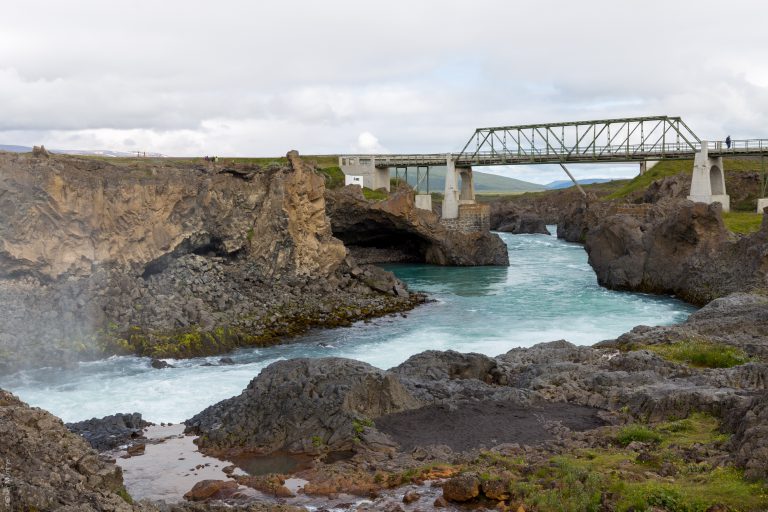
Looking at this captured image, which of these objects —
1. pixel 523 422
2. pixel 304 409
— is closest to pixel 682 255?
pixel 523 422


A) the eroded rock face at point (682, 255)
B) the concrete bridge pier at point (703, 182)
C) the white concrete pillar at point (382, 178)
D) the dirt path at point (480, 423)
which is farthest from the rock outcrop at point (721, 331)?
the white concrete pillar at point (382, 178)

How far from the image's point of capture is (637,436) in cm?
2105

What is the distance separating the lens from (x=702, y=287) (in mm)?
51625

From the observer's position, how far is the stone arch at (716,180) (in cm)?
7881

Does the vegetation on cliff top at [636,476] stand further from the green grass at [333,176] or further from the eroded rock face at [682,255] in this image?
the green grass at [333,176]

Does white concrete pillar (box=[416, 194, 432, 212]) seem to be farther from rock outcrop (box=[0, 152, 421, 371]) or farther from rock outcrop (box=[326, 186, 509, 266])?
rock outcrop (box=[0, 152, 421, 371])

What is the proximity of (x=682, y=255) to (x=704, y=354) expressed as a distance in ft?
89.8

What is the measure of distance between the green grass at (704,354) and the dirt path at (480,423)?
7.14 m

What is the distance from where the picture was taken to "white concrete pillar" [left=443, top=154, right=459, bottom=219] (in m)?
89.3

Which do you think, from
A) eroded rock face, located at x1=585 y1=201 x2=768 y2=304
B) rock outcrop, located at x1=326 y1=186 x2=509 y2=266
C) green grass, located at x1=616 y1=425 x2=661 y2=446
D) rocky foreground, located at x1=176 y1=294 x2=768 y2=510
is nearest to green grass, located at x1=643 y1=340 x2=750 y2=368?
rocky foreground, located at x1=176 y1=294 x2=768 y2=510

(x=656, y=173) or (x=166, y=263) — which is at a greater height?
(x=656, y=173)

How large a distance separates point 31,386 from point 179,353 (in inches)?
280

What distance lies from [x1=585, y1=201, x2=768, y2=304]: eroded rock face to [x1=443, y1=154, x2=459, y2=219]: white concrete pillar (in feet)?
89.5

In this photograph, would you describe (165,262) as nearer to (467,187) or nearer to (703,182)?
(703,182)
